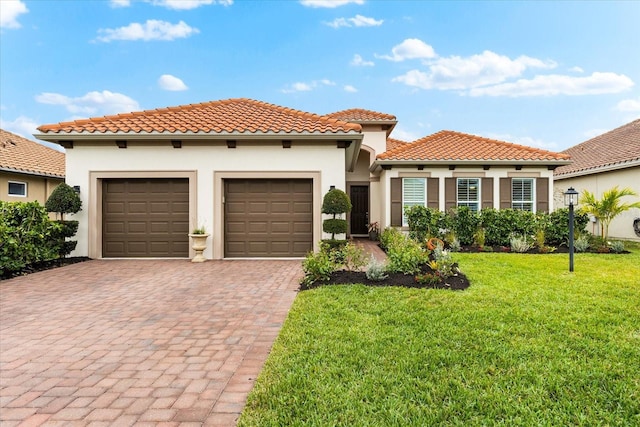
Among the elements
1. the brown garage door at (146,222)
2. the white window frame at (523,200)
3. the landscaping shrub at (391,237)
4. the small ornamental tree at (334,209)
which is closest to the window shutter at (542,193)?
the white window frame at (523,200)

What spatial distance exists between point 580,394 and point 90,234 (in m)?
11.3

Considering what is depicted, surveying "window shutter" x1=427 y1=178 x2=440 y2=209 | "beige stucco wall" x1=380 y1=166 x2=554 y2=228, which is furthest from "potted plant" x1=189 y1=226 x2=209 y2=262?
"window shutter" x1=427 y1=178 x2=440 y2=209

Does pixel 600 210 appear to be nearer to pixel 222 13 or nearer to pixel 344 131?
pixel 344 131

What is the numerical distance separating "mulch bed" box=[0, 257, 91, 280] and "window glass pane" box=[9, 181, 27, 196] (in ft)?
28.7

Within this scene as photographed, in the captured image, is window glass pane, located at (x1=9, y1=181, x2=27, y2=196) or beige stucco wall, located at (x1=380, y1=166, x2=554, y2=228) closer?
beige stucco wall, located at (x1=380, y1=166, x2=554, y2=228)

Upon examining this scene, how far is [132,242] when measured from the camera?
989 cm

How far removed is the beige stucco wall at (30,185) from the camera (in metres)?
14.3

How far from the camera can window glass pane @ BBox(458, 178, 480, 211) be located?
13.6m

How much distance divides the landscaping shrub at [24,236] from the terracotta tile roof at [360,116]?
41.3 ft

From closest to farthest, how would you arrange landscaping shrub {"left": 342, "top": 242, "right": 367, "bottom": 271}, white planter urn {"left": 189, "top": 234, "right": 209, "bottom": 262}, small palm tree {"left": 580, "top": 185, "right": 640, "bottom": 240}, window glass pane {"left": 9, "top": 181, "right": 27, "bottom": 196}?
landscaping shrub {"left": 342, "top": 242, "right": 367, "bottom": 271} → white planter urn {"left": 189, "top": 234, "right": 209, "bottom": 262} → small palm tree {"left": 580, "top": 185, "right": 640, "bottom": 240} → window glass pane {"left": 9, "top": 181, "right": 27, "bottom": 196}

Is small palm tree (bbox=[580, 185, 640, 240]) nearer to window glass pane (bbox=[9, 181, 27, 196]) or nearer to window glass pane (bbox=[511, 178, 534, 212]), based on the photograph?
window glass pane (bbox=[511, 178, 534, 212])

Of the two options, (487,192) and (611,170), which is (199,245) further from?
(611,170)

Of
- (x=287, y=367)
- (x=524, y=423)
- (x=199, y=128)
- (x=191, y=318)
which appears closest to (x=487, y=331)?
(x=524, y=423)

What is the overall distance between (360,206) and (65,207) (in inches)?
481
